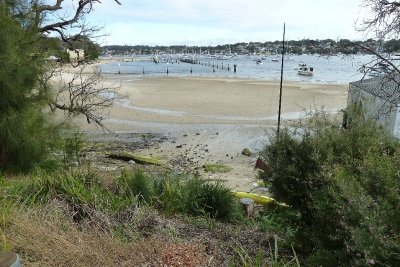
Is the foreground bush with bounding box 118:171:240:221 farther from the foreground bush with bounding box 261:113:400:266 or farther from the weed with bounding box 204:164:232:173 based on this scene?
the weed with bounding box 204:164:232:173

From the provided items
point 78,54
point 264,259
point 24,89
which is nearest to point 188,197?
point 264,259

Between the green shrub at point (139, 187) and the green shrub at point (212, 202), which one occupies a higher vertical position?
the green shrub at point (139, 187)

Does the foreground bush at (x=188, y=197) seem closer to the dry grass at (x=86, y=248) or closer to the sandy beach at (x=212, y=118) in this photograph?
the dry grass at (x=86, y=248)

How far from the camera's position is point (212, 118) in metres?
26.2

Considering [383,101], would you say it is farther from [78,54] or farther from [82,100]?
[78,54]

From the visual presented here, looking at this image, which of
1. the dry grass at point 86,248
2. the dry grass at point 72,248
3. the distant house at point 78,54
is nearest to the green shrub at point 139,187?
Result: the dry grass at point 86,248

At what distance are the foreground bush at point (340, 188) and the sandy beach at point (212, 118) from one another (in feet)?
12.0

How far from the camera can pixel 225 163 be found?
634 inches

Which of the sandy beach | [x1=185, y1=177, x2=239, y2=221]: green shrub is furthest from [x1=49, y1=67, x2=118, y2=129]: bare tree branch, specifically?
[x1=185, y1=177, x2=239, y2=221]: green shrub

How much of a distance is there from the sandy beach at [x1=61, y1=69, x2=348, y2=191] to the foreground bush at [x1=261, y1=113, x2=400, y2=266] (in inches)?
144

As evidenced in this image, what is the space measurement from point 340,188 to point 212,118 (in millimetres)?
22734

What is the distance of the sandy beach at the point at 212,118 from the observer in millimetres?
16953

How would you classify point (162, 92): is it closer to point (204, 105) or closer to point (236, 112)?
point (204, 105)

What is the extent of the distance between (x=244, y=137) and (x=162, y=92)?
774 inches
